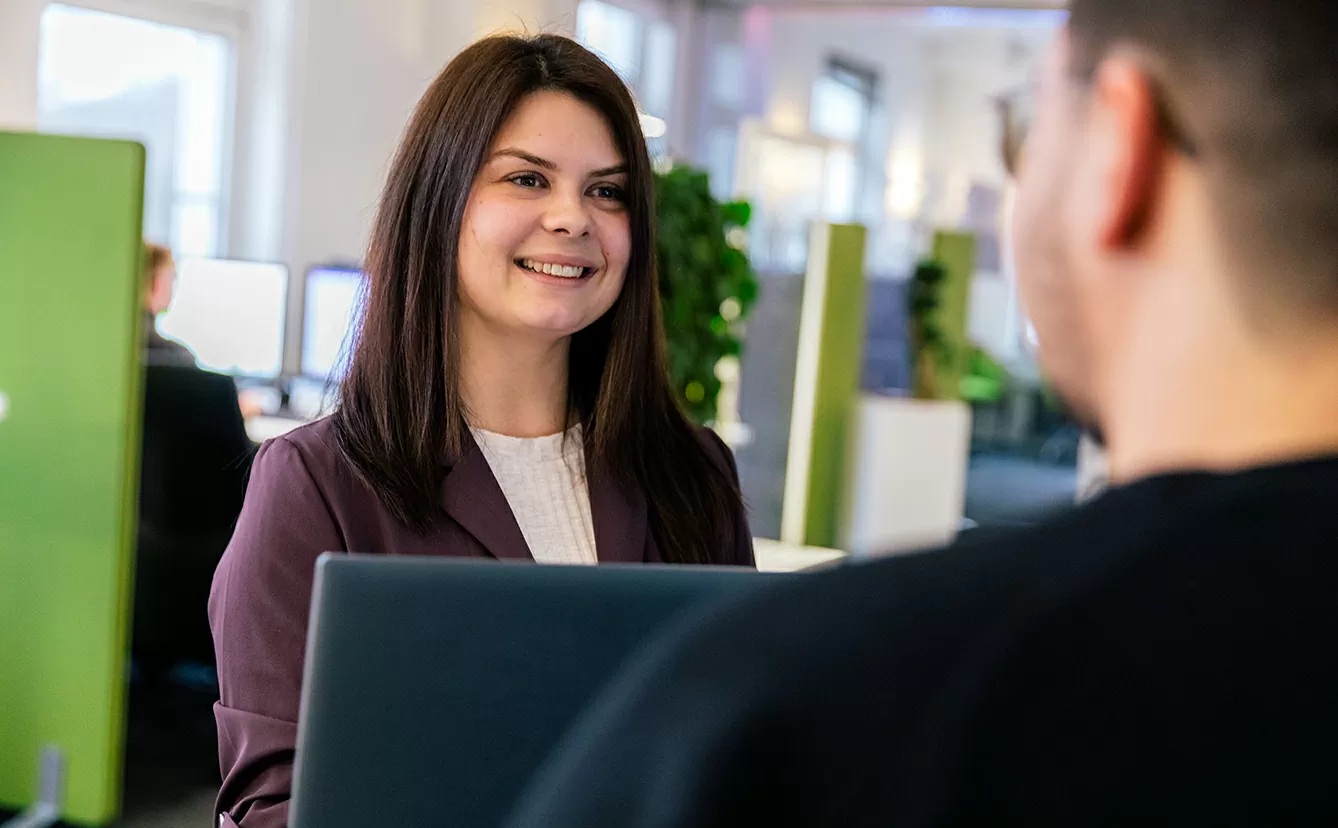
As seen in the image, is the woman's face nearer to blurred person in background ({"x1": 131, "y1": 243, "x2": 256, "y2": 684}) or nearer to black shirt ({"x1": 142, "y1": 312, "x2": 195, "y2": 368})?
blurred person in background ({"x1": 131, "y1": 243, "x2": 256, "y2": 684})

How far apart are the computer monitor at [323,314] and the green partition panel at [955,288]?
11.1ft

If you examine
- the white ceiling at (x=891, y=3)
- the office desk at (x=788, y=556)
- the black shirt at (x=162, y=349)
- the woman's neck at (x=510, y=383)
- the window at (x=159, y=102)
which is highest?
the white ceiling at (x=891, y=3)

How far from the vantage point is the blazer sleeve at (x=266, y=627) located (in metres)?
1.16

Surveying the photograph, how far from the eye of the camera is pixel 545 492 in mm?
1495

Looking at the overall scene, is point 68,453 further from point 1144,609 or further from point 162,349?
point 1144,609

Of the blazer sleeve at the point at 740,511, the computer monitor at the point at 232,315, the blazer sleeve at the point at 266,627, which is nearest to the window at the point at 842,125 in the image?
Answer: the computer monitor at the point at 232,315

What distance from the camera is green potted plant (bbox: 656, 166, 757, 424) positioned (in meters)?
4.44

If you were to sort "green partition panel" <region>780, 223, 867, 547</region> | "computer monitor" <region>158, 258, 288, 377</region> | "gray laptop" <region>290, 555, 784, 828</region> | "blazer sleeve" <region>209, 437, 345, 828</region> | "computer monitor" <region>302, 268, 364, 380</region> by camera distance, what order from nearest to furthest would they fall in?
"gray laptop" <region>290, 555, 784, 828</region>, "blazer sleeve" <region>209, 437, 345, 828</region>, "computer monitor" <region>158, 258, 288, 377</region>, "computer monitor" <region>302, 268, 364, 380</region>, "green partition panel" <region>780, 223, 867, 547</region>

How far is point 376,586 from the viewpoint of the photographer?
2.65ft

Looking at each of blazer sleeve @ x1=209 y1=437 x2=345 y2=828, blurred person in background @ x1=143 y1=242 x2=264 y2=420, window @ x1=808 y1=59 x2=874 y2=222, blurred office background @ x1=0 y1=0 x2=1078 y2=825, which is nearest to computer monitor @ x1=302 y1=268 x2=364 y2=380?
blurred office background @ x1=0 y1=0 x2=1078 y2=825

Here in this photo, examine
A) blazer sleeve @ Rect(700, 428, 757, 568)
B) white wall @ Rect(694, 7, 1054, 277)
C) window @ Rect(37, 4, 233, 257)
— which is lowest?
blazer sleeve @ Rect(700, 428, 757, 568)

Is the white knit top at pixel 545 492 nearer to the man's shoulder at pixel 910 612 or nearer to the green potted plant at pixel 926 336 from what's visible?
the man's shoulder at pixel 910 612

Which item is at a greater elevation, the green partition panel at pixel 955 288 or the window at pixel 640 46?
the window at pixel 640 46

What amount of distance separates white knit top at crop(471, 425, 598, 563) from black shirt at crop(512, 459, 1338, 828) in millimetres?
1005
